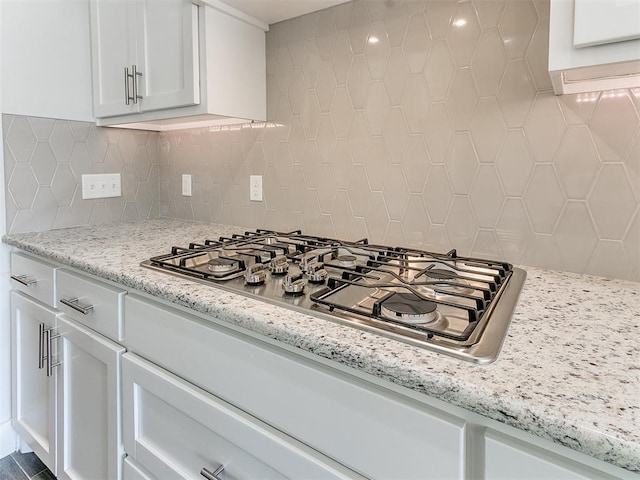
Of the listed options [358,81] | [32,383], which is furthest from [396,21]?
[32,383]

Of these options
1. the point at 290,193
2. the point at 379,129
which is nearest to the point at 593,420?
the point at 379,129

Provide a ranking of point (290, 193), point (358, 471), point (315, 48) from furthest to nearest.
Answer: point (290, 193) < point (315, 48) < point (358, 471)

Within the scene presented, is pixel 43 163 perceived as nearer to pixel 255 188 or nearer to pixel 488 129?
pixel 255 188

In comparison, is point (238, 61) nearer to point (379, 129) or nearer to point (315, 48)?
point (315, 48)

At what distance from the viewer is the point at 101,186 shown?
1935mm

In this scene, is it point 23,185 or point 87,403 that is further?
point 23,185

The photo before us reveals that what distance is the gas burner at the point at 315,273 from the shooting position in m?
1.01

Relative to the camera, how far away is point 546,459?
52cm

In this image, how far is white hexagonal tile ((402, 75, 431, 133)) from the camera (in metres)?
1.30

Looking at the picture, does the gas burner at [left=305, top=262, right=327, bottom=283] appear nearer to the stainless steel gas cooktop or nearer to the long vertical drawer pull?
the stainless steel gas cooktop

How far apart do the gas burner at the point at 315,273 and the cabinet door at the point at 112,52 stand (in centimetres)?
107

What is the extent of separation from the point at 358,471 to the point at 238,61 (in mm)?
1400

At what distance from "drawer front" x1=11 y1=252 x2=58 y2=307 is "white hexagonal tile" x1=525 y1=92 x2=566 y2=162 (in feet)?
5.03

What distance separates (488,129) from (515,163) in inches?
5.0
